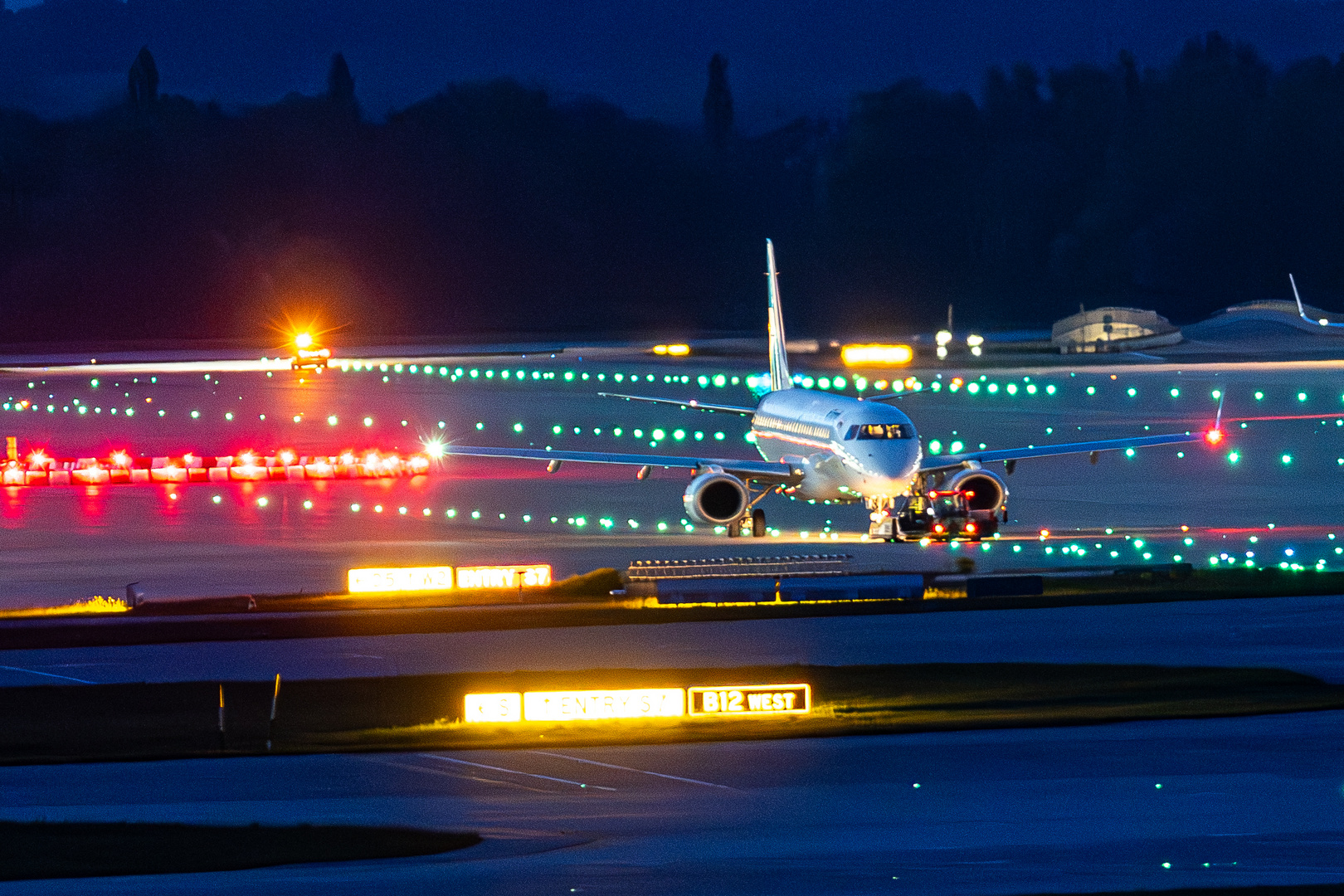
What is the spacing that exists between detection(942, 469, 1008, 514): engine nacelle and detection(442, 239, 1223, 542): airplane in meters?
0.02

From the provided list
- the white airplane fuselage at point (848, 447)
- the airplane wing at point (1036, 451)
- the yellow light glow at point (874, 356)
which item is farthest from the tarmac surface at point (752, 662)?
the yellow light glow at point (874, 356)

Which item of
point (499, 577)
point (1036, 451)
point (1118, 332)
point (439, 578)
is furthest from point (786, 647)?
point (1118, 332)

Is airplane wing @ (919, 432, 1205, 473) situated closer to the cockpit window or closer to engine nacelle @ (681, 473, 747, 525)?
the cockpit window

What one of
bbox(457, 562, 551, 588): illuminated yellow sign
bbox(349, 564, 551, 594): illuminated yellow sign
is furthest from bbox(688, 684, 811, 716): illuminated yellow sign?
bbox(457, 562, 551, 588): illuminated yellow sign

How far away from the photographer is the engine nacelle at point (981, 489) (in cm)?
5188

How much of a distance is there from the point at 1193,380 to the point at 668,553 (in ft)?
249

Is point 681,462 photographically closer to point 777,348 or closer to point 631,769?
point 777,348

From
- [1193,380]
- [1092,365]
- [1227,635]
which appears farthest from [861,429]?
[1092,365]

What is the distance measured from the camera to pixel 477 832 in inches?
915

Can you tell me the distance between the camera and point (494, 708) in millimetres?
30219

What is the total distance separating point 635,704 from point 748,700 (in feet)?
6.40

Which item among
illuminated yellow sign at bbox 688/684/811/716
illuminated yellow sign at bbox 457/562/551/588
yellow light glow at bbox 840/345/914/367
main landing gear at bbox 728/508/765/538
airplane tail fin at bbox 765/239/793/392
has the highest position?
yellow light glow at bbox 840/345/914/367

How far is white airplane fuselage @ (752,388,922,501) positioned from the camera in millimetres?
49469

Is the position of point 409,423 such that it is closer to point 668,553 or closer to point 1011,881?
point 668,553
